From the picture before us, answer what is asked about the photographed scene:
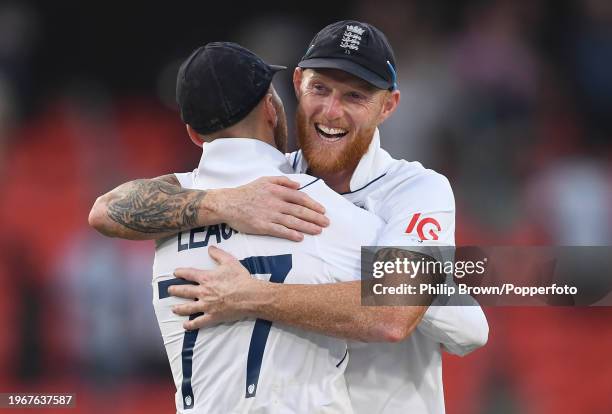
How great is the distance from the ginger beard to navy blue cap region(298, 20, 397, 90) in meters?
0.21

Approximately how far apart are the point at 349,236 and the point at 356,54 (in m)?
0.75

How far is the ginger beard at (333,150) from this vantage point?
323 cm

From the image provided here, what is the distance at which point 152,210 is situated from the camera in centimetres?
284

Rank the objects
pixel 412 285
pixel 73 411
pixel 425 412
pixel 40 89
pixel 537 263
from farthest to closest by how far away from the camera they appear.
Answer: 1. pixel 40 89
2. pixel 73 411
3. pixel 537 263
4. pixel 425 412
5. pixel 412 285

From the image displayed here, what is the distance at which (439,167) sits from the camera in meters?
6.70

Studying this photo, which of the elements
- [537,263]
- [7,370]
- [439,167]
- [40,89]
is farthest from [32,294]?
[537,263]

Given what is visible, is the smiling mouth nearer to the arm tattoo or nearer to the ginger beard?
the ginger beard

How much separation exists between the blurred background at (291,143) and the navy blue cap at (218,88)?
3.70m

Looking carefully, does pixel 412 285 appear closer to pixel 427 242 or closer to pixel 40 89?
pixel 427 242

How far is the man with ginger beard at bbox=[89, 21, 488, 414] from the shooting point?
2.60 metres

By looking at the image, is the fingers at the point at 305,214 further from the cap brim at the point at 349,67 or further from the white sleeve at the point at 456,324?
the cap brim at the point at 349,67

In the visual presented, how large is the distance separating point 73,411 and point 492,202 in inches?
132

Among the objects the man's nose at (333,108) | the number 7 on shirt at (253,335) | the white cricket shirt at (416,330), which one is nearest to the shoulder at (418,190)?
the white cricket shirt at (416,330)

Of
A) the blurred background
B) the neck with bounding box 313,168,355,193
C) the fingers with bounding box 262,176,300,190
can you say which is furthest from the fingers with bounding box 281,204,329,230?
the blurred background
